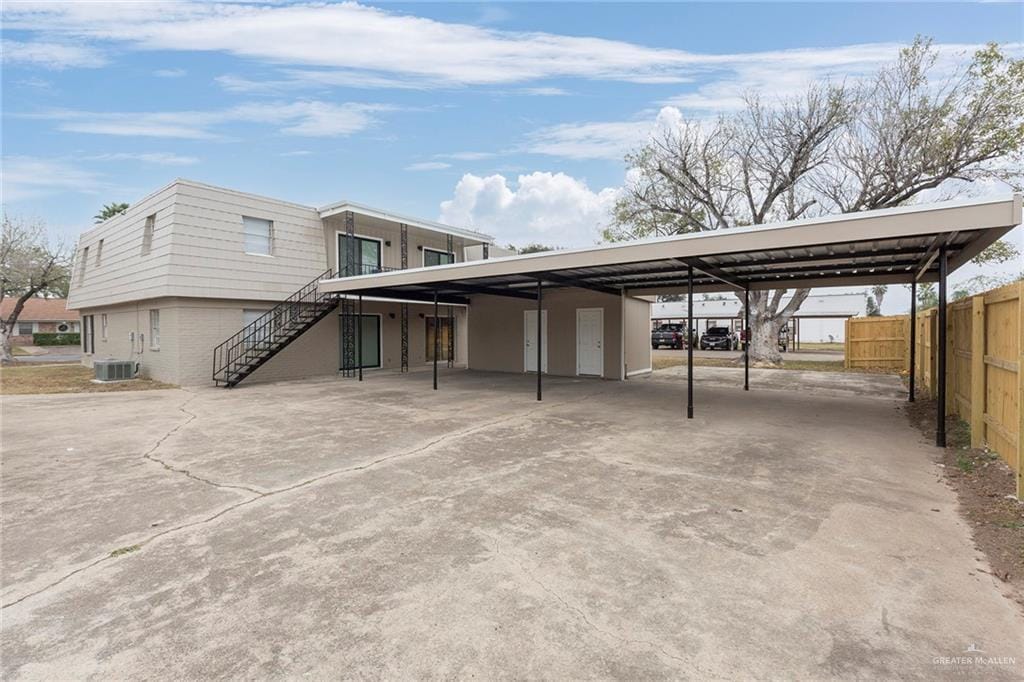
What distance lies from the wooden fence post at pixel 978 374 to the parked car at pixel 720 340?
78.4 ft

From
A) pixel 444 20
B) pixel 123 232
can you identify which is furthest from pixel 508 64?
pixel 123 232

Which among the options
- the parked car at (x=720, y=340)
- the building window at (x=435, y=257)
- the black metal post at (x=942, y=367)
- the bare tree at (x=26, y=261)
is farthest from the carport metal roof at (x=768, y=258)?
the bare tree at (x=26, y=261)

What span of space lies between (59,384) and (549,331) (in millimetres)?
14766

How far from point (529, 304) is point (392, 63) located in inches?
316

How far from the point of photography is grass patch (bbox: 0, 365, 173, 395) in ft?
40.5

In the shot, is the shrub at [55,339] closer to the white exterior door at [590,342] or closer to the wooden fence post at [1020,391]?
the white exterior door at [590,342]

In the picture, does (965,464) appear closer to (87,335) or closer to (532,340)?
(532,340)

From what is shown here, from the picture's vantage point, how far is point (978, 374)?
565cm

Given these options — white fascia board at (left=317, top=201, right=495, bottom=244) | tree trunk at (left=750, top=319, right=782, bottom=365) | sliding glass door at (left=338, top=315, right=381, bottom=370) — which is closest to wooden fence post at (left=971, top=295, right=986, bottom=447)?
white fascia board at (left=317, top=201, right=495, bottom=244)

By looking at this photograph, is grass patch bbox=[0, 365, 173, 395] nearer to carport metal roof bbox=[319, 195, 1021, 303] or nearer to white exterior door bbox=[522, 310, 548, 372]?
carport metal roof bbox=[319, 195, 1021, 303]

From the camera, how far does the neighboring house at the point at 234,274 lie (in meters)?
12.8

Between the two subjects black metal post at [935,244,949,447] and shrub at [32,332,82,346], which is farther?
shrub at [32,332,82,346]

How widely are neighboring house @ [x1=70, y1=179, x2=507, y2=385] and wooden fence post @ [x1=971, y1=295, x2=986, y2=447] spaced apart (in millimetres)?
9523

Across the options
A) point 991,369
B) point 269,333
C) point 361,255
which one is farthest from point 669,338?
point 991,369
